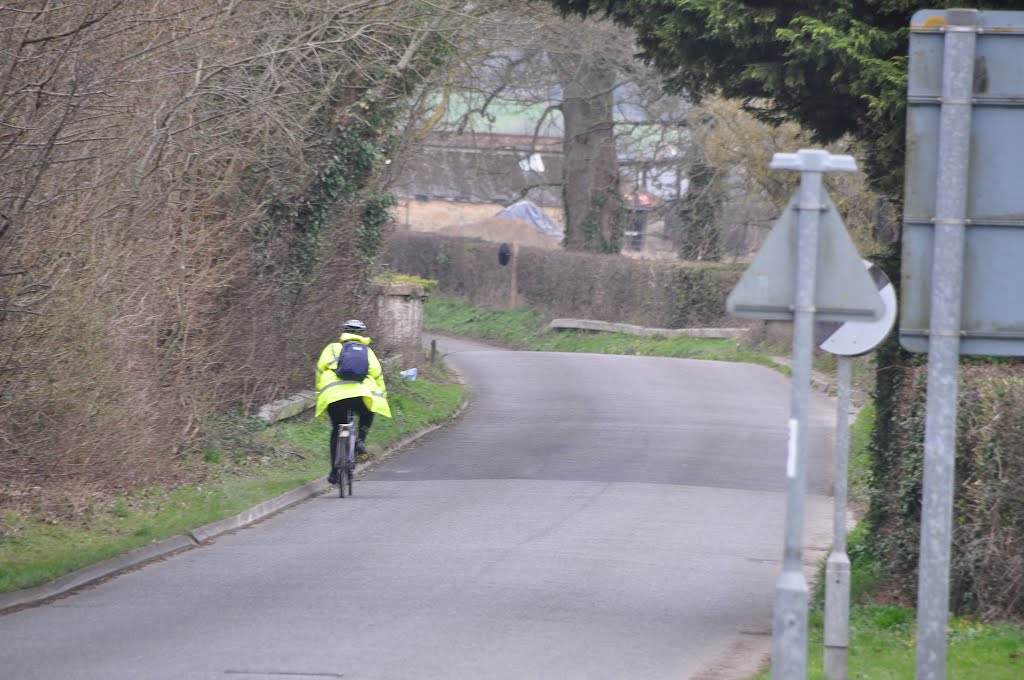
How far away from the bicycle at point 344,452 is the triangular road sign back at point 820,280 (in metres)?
10.3

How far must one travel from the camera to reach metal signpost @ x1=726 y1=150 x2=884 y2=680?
529 cm

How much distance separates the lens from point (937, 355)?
5.59 m

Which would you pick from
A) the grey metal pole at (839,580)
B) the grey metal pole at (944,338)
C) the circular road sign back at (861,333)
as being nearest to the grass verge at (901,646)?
the grey metal pole at (839,580)

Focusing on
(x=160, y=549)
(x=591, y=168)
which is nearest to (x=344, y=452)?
(x=160, y=549)

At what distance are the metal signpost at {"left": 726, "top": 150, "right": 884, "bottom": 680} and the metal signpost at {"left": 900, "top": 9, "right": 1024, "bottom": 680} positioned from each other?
1.47 ft

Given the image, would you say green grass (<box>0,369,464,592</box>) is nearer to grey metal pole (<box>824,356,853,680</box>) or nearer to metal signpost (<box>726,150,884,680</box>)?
grey metal pole (<box>824,356,853,680</box>)

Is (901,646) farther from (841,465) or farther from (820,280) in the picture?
(820,280)

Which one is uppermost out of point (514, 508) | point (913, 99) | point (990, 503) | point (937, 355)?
point (913, 99)

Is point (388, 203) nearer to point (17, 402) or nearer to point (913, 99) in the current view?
Result: point (17, 402)

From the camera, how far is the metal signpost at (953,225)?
552 cm

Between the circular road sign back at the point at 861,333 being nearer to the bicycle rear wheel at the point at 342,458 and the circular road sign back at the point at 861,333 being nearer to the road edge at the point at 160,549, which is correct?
the road edge at the point at 160,549

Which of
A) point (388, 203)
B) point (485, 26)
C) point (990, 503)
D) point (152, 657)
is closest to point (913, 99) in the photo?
point (990, 503)

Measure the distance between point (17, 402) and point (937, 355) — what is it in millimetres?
9277

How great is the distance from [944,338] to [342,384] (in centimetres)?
1051
